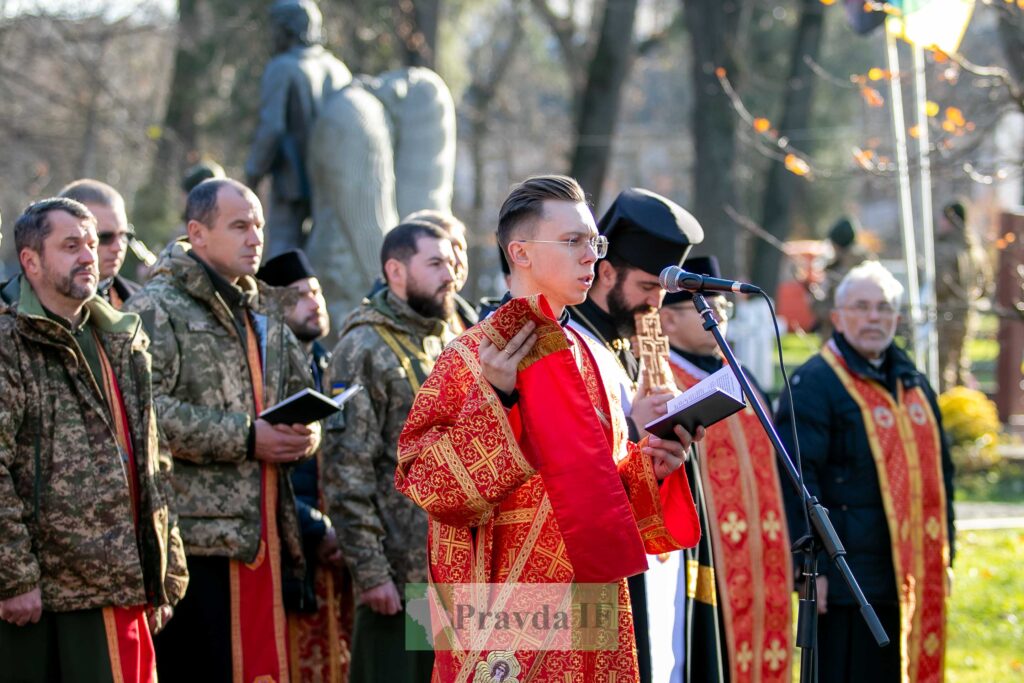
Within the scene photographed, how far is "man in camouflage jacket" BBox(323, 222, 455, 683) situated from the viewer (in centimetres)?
560

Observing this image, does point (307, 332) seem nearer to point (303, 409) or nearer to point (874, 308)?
point (303, 409)

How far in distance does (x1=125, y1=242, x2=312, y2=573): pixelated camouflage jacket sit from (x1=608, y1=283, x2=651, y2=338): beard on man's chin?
1.50m

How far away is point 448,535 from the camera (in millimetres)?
3842

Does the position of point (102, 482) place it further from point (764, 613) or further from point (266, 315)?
point (764, 613)

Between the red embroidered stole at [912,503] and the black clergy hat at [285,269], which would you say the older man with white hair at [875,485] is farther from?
the black clergy hat at [285,269]

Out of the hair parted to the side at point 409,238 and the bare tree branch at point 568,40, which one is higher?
the bare tree branch at point 568,40

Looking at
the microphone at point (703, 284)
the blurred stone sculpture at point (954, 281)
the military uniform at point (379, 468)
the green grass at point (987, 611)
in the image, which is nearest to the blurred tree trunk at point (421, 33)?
the blurred stone sculpture at point (954, 281)

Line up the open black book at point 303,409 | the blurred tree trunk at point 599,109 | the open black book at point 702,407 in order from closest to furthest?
the open black book at point 702,407
the open black book at point 303,409
the blurred tree trunk at point 599,109

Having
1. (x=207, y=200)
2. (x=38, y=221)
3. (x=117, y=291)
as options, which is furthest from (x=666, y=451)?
(x=117, y=291)

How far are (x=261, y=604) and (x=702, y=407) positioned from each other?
8.07 feet

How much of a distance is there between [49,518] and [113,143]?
2382 cm

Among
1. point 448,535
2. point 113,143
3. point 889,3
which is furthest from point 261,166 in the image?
point 113,143

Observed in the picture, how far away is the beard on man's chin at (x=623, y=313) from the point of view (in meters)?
4.95

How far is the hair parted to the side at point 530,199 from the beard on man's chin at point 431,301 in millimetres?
2009
